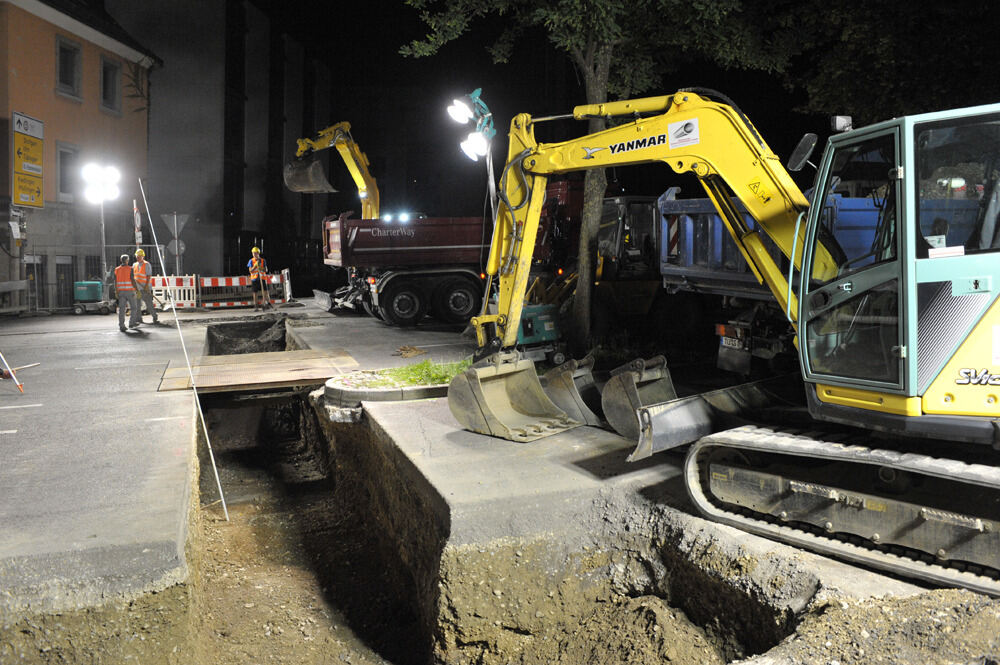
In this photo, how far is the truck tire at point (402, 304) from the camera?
16078 millimetres

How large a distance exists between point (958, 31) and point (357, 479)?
8.87 meters

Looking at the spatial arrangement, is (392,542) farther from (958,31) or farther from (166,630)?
(958,31)

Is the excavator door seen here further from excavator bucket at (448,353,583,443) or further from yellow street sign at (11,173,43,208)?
yellow street sign at (11,173,43,208)

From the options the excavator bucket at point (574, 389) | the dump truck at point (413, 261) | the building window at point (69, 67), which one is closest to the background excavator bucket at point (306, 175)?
the dump truck at point (413, 261)

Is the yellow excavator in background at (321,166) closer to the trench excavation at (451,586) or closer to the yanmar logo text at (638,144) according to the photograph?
the trench excavation at (451,586)

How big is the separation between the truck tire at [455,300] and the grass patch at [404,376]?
22.9 feet

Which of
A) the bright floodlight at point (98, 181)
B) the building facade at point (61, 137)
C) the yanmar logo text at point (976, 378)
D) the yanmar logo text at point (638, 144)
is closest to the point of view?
the yanmar logo text at point (976, 378)

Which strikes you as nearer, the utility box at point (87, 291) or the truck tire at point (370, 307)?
the truck tire at point (370, 307)

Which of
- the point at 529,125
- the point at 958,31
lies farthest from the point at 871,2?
the point at 529,125

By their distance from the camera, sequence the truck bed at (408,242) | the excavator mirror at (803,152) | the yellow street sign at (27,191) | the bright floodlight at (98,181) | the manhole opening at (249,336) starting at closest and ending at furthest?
the excavator mirror at (803,152) < the truck bed at (408,242) < the manhole opening at (249,336) < the yellow street sign at (27,191) < the bright floodlight at (98,181)

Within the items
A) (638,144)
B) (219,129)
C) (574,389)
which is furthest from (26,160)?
(638,144)

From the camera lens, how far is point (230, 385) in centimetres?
939

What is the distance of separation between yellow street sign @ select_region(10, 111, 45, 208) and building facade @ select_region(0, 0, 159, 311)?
3cm

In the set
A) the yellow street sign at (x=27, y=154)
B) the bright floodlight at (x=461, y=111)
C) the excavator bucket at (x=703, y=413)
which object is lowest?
the excavator bucket at (x=703, y=413)
